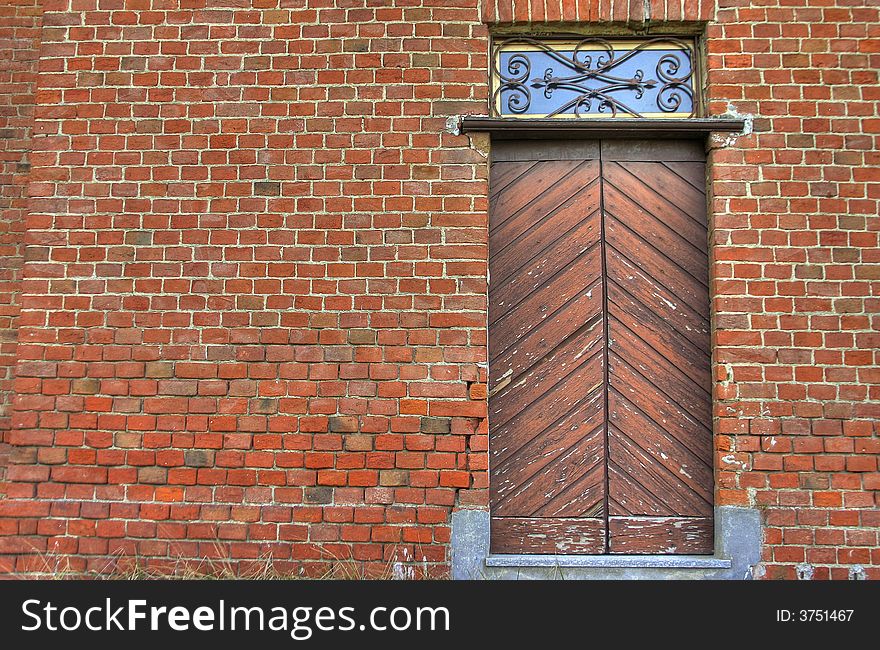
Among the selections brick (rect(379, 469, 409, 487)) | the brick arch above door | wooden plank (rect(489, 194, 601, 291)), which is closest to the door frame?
brick (rect(379, 469, 409, 487))

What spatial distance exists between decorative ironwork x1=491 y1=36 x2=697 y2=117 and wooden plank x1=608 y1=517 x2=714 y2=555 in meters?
2.46

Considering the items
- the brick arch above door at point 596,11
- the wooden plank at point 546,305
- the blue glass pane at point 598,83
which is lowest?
A: the wooden plank at point 546,305

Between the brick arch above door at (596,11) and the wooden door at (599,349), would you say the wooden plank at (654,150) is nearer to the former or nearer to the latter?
the wooden door at (599,349)

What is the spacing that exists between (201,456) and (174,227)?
1378 mm

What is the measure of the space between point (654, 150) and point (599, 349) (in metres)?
1.30

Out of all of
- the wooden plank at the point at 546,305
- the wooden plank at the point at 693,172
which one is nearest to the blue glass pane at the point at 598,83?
the wooden plank at the point at 693,172

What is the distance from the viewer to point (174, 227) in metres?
4.11

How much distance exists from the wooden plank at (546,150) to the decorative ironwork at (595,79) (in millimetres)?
176

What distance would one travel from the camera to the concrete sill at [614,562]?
3.79m

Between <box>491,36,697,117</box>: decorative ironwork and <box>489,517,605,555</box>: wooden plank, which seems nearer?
<box>489,517,605,555</box>: wooden plank

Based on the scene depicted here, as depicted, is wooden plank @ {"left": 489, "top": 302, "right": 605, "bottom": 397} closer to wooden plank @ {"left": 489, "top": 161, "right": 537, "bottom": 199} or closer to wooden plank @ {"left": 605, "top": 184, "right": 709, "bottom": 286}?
wooden plank @ {"left": 605, "top": 184, "right": 709, "bottom": 286}

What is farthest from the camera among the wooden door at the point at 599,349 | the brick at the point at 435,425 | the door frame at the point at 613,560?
the wooden door at the point at 599,349

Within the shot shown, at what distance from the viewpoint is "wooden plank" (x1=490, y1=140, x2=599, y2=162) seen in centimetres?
426

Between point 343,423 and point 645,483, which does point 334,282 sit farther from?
point 645,483
